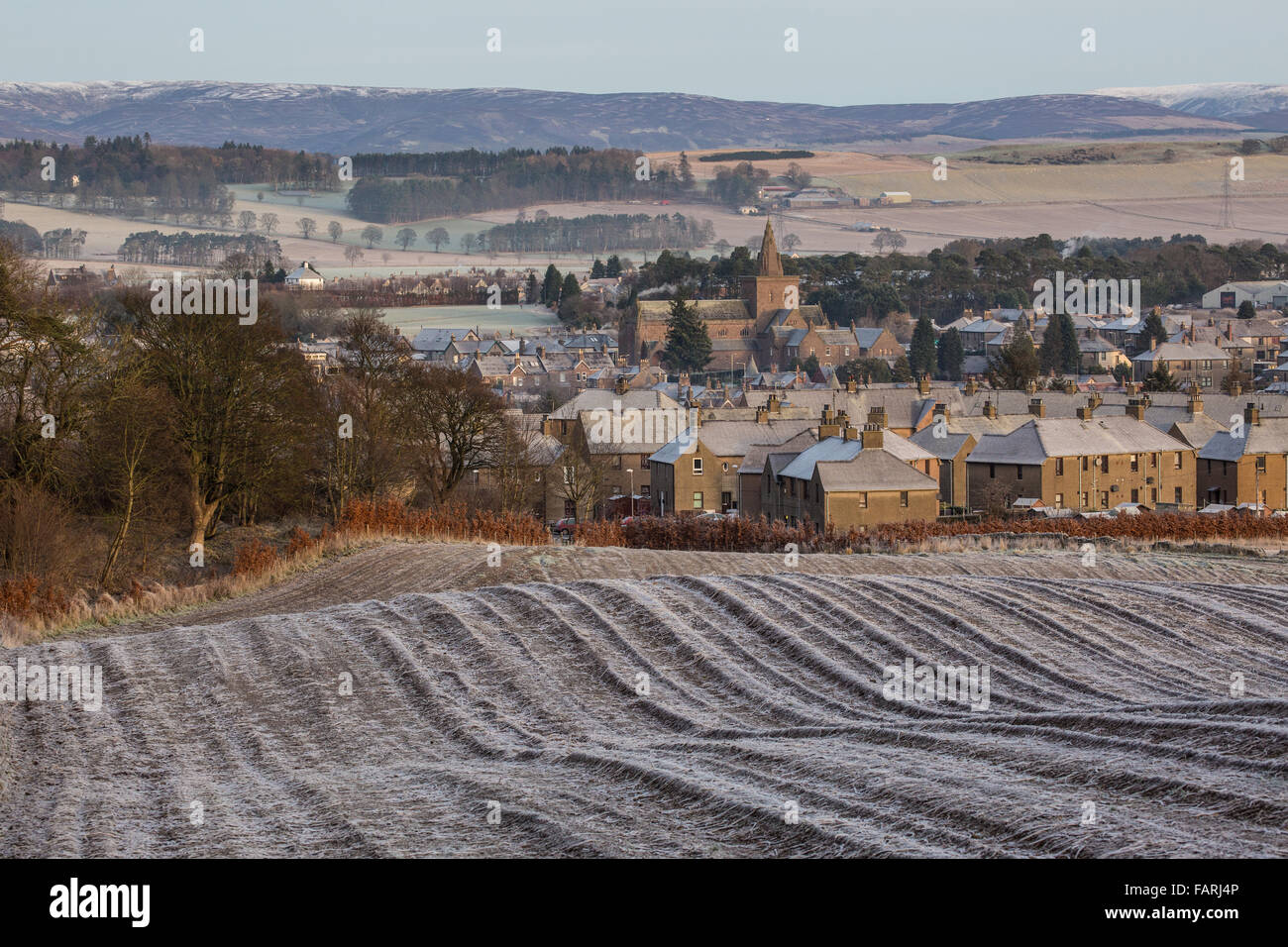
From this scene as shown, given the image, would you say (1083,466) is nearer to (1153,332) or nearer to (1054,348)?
(1054,348)

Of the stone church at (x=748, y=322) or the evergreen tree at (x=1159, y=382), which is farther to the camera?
the stone church at (x=748, y=322)

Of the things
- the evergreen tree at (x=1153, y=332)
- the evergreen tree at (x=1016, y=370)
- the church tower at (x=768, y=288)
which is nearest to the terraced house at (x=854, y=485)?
the evergreen tree at (x=1016, y=370)

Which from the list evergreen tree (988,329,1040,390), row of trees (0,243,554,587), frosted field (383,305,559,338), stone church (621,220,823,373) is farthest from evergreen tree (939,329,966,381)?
row of trees (0,243,554,587)

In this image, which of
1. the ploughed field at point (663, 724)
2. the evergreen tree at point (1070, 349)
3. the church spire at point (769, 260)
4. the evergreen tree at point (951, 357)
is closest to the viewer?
the ploughed field at point (663, 724)

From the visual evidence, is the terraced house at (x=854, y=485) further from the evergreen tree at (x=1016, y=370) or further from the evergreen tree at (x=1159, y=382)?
the evergreen tree at (x=1016, y=370)

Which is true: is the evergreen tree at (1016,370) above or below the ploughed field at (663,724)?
below

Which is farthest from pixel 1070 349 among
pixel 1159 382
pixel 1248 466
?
pixel 1248 466
